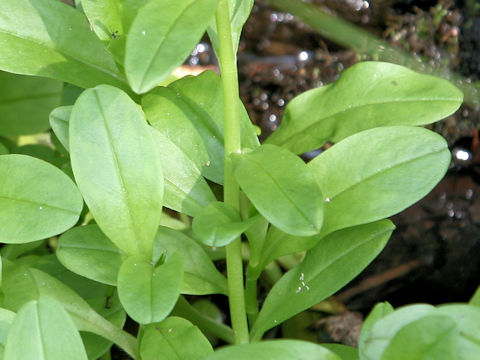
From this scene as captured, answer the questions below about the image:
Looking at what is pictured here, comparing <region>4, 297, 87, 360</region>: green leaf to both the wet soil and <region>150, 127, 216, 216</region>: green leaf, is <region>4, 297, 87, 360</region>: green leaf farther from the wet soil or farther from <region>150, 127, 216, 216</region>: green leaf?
the wet soil

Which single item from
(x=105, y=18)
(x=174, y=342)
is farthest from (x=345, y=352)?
(x=105, y=18)

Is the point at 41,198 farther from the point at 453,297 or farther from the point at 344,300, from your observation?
the point at 453,297

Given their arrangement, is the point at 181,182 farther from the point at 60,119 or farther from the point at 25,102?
the point at 25,102

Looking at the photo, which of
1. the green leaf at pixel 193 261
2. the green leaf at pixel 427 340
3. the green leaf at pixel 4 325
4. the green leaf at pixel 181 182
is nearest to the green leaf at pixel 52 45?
the green leaf at pixel 181 182

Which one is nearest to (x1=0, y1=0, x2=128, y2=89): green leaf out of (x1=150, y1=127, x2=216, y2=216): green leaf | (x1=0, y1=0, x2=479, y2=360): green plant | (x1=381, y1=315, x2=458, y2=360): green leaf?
(x1=0, y1=0, x2=479, y2=360): green plant

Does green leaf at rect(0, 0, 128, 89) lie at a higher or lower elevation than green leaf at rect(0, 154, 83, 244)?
higher
